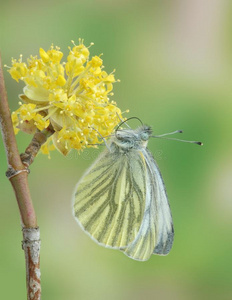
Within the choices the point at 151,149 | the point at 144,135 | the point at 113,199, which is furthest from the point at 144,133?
the point at 151,149

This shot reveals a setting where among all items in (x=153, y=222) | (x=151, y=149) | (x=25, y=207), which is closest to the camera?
(x=25, y=207)

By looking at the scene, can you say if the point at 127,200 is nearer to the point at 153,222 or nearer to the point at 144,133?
the point at 153,222

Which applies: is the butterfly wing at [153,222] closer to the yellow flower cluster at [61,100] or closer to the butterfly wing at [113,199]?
the butterfly wing at [113,199]

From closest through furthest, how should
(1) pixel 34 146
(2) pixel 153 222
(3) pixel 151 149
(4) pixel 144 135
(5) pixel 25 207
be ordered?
(5) pixel 25 207 → (1) pixel 34 146 → (4) pixel 144 135 → (2) pixel 153 222 → (3) pixel 151 149

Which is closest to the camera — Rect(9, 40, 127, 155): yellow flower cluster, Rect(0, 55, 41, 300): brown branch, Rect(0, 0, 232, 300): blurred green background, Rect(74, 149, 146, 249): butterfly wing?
Rect(0, 55, 41, 300): brown branch

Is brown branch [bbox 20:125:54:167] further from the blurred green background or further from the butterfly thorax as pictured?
the blurred green background

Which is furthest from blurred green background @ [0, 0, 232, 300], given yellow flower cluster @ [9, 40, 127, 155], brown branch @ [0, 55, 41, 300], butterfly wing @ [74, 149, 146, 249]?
brown branch @ [0, 55, 41, 300]
